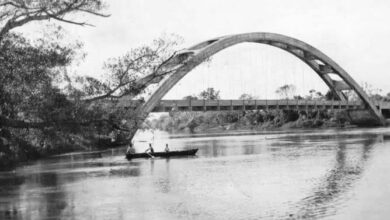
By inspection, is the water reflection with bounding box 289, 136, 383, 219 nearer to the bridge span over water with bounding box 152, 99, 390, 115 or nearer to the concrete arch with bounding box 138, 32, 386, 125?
the concrete arch with bounding box 138, 32, 386, 125

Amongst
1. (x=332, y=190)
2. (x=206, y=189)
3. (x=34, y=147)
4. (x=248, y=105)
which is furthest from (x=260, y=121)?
(x=34, y=147)

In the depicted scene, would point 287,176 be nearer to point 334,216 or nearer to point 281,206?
point 281,206

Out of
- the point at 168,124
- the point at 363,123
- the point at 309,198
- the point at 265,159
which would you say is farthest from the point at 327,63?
the point at 168,124

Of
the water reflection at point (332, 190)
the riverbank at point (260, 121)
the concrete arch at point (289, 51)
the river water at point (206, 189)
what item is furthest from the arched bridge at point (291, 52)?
the water reflection at point (332, 190)

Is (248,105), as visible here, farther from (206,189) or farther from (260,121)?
(206,189)

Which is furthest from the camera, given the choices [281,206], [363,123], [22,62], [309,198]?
[363,123]

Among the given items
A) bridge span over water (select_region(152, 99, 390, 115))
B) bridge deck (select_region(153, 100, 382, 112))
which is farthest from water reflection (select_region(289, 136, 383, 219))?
bridge deck (select_region(153, 100, 382, 112))
